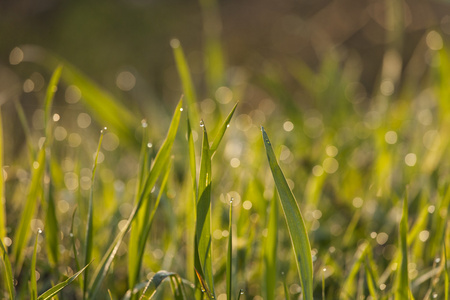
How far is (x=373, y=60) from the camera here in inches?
117

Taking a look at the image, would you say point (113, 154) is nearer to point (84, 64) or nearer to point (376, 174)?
point (376, 174)

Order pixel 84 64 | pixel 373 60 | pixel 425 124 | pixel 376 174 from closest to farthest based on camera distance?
1. pixel 376 174
2. pixel 425 124
3. pixel 373 60
4. pixel 84 64

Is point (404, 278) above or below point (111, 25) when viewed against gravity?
below

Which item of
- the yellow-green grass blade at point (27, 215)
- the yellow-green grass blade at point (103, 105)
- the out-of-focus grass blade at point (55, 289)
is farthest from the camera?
the yellow-green grass blade at point (103, 105)

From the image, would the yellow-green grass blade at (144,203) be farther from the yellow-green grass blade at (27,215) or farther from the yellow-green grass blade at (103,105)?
the yellow-green grass blade at (103,105)

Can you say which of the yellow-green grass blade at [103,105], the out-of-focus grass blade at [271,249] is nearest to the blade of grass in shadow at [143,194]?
the out-of-focus grass blade at [271,249]

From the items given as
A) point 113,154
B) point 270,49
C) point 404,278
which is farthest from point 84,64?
point 404,278

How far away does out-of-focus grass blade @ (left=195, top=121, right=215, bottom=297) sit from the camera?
0.43 metres

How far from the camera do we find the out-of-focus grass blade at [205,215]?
429mm

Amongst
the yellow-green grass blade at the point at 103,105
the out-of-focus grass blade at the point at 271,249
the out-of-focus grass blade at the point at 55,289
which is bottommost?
the out-of-focus grass blade at the point at 55,289

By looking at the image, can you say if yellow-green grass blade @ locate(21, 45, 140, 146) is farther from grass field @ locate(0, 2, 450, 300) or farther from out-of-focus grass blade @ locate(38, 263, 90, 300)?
out-of-focus grass blade @ locate(38, 263, 90, 300)

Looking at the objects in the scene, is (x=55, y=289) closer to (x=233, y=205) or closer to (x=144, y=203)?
(x=144, y=203)

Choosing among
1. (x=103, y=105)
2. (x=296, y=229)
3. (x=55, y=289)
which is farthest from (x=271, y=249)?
(x=103, y=105)

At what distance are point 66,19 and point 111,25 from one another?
0.32 m
